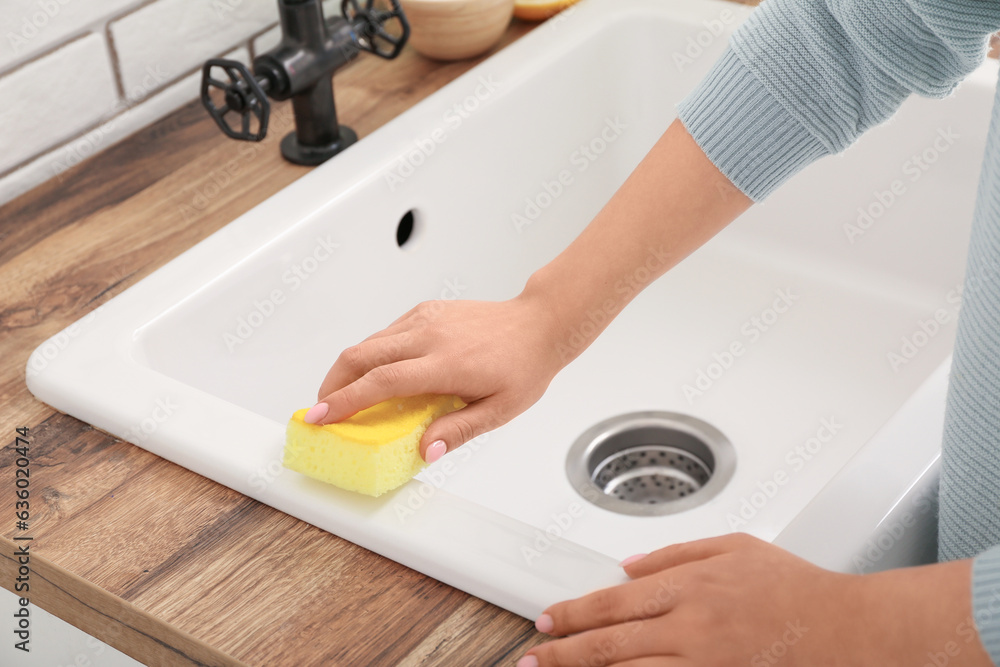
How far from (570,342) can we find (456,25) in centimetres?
42

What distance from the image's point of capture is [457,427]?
1.65 feet

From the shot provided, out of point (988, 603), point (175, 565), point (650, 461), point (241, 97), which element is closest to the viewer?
point (988, 603)

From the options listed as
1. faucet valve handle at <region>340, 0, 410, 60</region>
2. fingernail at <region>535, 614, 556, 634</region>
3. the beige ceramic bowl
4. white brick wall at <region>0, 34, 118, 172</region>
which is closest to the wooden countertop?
fingernail at <region>535, 614, 556, 634</region>

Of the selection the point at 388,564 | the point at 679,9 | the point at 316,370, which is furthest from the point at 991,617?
the point at 679,9

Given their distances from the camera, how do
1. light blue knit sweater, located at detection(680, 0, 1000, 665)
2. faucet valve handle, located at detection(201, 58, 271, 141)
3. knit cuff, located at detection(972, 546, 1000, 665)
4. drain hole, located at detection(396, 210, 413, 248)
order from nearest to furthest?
knit cuff, located at detection(972, 546, 1000, 665) → light blue knit sweater, located at detection(680, 0, 1000, 665) → faucet valve handle, located at detection(201, 58, 271, 141) → drain hole, located at detection(396, 210, 413, 248)

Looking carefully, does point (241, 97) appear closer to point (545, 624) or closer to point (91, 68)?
point (91, 68)

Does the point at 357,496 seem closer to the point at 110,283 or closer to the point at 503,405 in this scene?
the point at 503,405

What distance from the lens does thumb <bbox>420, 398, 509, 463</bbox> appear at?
49 centimetres

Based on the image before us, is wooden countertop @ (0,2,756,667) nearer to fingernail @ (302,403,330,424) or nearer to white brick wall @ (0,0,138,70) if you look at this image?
fingernail @ (302,403,330,424)

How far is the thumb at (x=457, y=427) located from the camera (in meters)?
0.49

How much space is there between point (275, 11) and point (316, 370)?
14.5 inches

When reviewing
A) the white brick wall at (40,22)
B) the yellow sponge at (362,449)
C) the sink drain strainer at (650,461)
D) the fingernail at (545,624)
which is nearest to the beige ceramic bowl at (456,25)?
the white brick wall at (40,22)

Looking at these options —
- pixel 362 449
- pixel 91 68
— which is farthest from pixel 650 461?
pixel 91 68

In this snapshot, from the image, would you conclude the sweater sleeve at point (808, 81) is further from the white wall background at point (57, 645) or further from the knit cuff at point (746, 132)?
the white wall background at point (57, 645)
